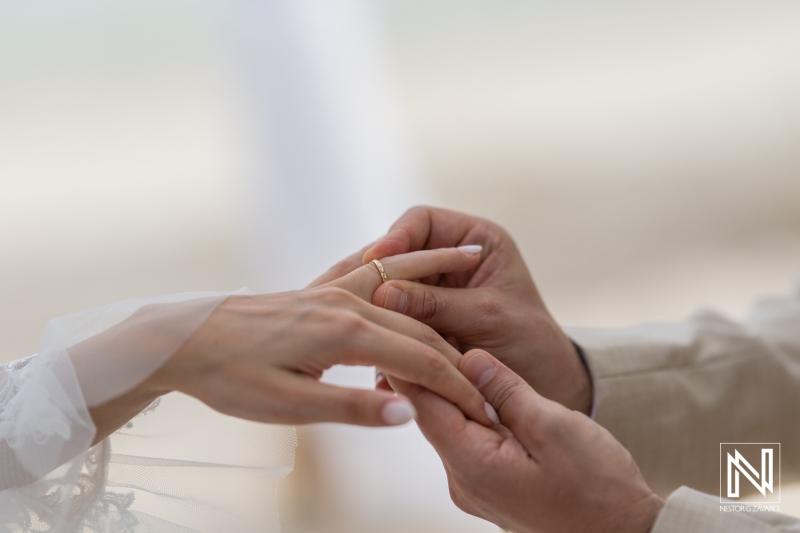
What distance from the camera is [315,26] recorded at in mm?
2154

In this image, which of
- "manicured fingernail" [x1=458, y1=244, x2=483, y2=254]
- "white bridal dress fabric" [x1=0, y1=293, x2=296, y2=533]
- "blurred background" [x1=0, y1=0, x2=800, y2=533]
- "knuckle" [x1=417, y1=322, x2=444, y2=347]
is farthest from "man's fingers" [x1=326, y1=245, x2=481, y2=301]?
"blurred background" [x1=0, y1=0, x2=800, y2=533]

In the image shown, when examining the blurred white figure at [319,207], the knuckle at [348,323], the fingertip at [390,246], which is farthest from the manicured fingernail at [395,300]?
the blurred white figure at [319,207]

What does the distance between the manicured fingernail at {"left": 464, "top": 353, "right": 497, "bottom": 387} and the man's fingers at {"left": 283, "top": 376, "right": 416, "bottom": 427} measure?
0.21 meters

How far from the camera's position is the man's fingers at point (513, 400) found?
0.86 m

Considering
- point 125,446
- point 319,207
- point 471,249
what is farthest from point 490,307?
point 319,207

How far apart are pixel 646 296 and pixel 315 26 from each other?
153 centimetres

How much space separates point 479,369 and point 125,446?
0.46 meters

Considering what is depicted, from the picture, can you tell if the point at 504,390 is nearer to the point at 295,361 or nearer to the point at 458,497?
the point at 458,497

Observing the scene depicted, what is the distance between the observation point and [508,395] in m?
0.94

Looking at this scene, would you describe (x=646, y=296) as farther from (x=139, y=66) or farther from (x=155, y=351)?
(x=155, y=351)

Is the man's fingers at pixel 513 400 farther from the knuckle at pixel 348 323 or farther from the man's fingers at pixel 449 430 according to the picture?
the knuckle at pixel 348 323

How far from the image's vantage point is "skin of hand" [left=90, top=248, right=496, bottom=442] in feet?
2.55

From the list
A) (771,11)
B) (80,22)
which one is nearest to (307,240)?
(80,22)

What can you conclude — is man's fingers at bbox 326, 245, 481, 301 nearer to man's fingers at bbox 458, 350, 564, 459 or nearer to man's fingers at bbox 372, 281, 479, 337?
man's fingers at bbox 372, 281, 479, 337
